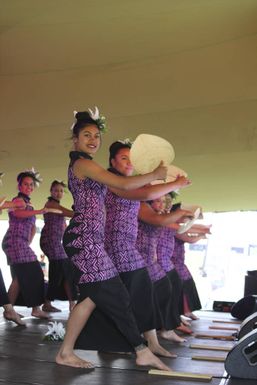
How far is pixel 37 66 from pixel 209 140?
188 centimetres

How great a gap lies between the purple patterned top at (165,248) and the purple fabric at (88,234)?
4.32 ft

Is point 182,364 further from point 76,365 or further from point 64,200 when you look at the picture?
point 64,200

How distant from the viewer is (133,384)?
1.91 meters

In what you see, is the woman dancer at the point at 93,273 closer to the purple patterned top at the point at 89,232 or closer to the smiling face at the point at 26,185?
the purple patterned top at the point at 89,232

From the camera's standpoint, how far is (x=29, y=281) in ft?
13.8

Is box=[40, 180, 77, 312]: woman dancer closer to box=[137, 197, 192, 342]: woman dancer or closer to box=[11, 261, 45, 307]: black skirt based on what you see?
box=[11, 261, 45, 307]: black skirt

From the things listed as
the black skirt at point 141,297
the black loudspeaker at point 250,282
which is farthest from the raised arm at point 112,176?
the black loudspeaker at point 250,282

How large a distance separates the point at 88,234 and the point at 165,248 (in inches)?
57.3

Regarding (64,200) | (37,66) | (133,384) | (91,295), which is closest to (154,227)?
(91,295)

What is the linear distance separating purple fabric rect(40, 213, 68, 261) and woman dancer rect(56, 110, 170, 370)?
105 inches

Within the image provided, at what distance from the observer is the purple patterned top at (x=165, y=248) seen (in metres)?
3.55

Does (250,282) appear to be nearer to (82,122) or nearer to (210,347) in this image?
(210,347)

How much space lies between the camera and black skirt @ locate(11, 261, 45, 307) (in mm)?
4180

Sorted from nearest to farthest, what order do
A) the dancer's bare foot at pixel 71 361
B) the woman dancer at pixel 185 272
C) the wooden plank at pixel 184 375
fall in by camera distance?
the wooden plank at pixel 184 375 → the dancer's bare foot at pixel 71 361 → the woman dancer at pixel 185 272
